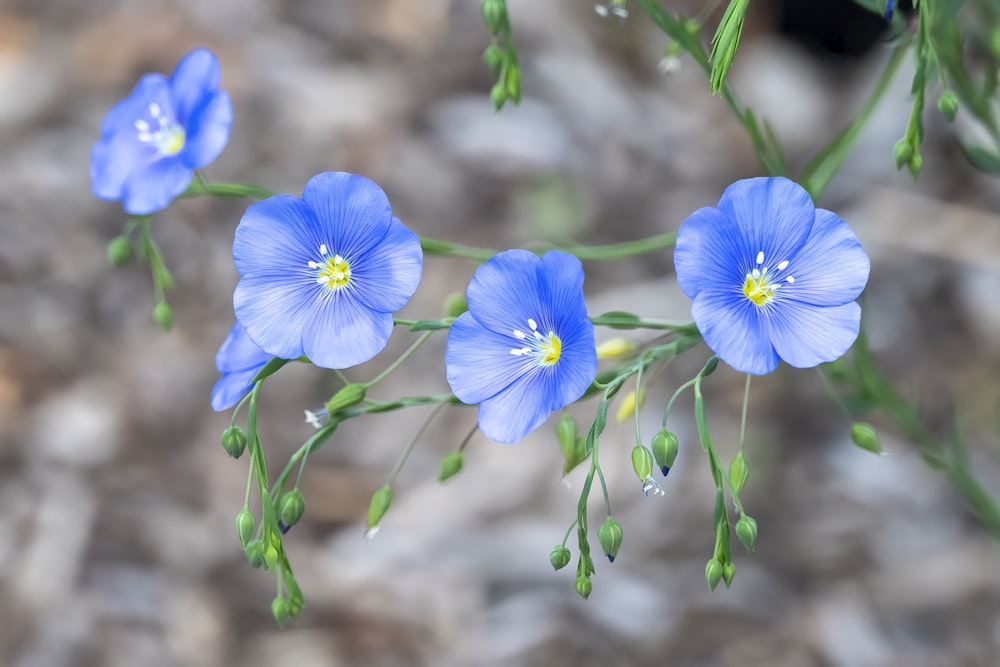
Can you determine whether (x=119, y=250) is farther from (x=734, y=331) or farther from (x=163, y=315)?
(x=734, y=331)

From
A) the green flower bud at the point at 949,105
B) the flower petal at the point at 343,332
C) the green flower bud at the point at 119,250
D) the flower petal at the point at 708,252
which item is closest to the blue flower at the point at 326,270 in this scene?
the flower petal at the point at 343,332

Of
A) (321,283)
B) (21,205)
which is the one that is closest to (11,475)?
(21,205)

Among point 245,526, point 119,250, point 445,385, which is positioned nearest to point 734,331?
point 245,526

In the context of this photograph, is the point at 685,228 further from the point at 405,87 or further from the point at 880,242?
the point at 405,87

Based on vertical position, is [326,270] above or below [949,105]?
below

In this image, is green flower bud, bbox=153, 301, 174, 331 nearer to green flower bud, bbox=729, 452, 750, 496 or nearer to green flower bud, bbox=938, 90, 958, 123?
green flower bud, bbox=729, 452, 750, 496

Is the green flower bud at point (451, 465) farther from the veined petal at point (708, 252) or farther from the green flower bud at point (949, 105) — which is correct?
the green flower bud at point (949, 105)
